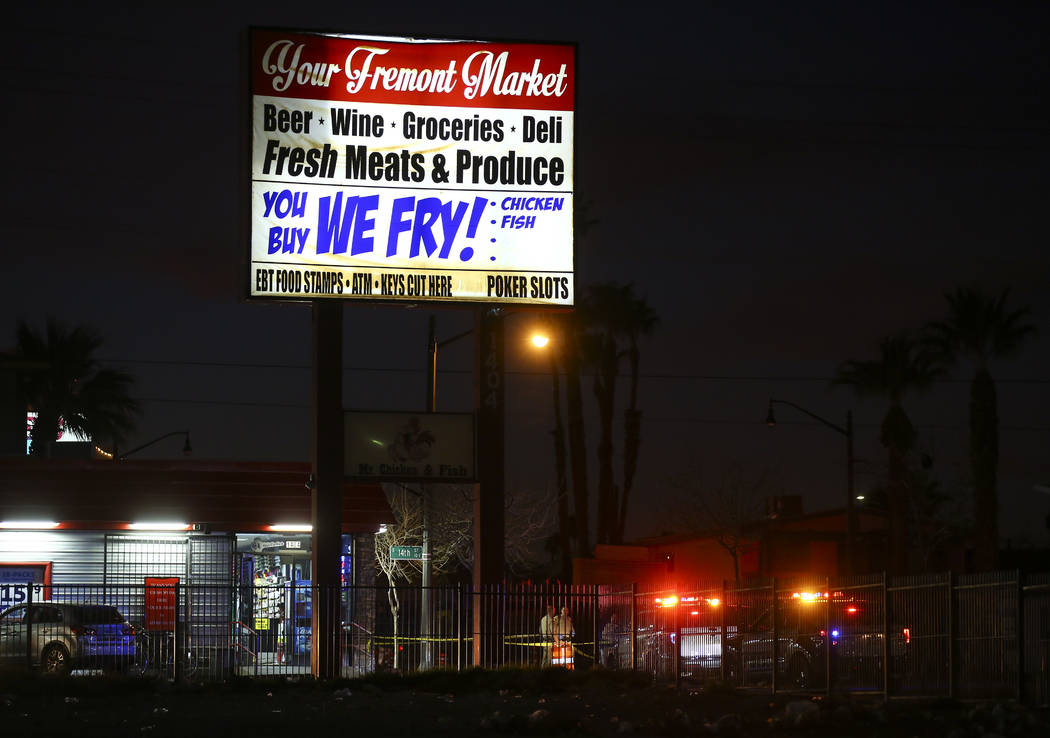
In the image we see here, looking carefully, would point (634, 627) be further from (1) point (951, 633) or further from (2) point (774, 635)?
(1) point (951, 633)

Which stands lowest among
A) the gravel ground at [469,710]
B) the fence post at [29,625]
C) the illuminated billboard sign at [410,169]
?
the gravel ground at [469,710]

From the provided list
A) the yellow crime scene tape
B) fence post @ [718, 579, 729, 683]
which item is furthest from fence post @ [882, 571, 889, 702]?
the yellow crime scene tape

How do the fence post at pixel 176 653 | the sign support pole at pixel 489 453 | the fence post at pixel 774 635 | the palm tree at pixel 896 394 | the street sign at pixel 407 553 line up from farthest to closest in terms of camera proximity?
1. the palm tree at pixel 896 394
2. the street sign at pixel 407 553
3. the sign support pole at pixel 489 453
4. the fence post at pixel 176 653
5. the fence post at pixel 774 635

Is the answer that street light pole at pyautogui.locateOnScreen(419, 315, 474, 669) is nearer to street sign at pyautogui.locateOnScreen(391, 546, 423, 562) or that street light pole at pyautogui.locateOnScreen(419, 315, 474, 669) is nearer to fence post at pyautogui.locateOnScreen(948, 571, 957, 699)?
street sign at pyautogui.locateOnScreen(391, 546, 423, 562)

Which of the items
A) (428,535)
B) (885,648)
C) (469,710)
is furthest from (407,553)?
(885,648)

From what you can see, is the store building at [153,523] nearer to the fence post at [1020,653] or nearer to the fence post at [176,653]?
the fence post at [176,653]

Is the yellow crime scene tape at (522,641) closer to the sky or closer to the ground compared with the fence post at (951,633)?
closer to the ground

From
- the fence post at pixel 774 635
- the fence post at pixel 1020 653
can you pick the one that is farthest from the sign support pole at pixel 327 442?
the fence post at pixel 1020 653

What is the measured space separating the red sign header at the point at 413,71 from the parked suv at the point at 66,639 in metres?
10.0

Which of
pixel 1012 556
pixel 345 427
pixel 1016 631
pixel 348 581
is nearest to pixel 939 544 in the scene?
pixel 1012 556

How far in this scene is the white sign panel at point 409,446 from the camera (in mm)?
26828

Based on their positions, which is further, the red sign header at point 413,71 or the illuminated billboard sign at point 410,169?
the red sign header at point 413,71

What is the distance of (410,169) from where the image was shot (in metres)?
26.9

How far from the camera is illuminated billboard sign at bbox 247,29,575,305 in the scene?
26.4 metres
